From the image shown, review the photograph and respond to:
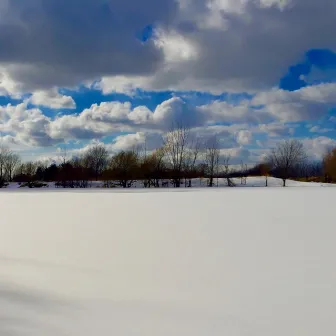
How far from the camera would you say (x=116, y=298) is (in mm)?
1992

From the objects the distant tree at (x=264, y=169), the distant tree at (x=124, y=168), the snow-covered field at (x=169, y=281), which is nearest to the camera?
the snow-covered field at (x=169, y=281)

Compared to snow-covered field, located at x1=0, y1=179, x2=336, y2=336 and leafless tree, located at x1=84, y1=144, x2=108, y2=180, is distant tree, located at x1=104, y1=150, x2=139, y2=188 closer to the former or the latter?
leafless tree, located at x1=84, y1=144, x2=108, y2=180

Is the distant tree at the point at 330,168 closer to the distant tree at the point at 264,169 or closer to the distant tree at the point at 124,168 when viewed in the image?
the distant tree at the point at 264,169

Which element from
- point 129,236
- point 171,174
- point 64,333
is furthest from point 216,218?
point 171,174

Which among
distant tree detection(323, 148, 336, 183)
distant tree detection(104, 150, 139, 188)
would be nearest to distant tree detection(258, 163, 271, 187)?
distant tree detection(323, 148, 336, 183)

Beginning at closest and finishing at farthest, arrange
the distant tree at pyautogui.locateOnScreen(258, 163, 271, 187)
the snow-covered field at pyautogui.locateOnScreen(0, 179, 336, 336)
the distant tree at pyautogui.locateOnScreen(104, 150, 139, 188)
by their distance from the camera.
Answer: the snow-covered field at pyautogui.locateOnScreen(0, 179, 336, 336) < the distant tree at pyautogui.locateOnScreen(104, 150, 139, 188) < the distant tree at pyautogui.locateOnScreen(258, 163, 271, 187)

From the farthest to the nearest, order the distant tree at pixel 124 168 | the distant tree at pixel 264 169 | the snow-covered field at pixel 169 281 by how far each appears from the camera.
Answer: the distant tree at pixel 264 169
the distant tree at pixel 124 168
the snow-covered field at pixel 169 281

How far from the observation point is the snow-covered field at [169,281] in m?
1.65

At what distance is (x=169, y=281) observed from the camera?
2.30 metres

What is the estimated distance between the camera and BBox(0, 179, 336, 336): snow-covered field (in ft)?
5.43

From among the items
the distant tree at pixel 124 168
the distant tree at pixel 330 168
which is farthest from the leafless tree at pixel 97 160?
the distant tree at pixel 330 168

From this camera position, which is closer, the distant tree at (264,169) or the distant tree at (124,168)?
the distant tree at (124,168)

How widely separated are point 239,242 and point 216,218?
1.74 meters

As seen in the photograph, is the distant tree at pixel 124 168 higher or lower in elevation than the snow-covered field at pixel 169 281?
higher
